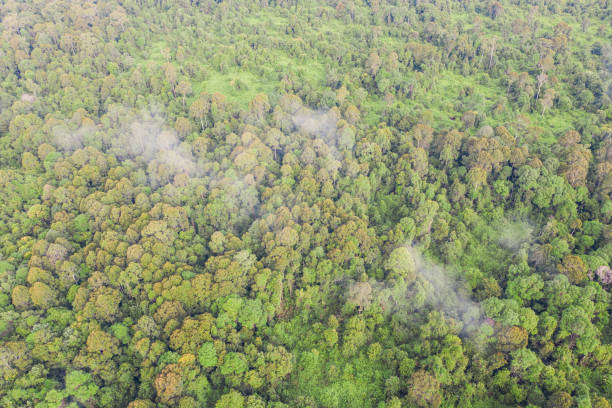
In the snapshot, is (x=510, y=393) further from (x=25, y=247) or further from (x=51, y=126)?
(x=51, y=126)

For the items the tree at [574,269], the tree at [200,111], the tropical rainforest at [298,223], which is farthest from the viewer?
the tree at [200,111]

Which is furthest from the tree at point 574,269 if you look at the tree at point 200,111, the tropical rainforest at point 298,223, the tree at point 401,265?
the tree at point 200,111

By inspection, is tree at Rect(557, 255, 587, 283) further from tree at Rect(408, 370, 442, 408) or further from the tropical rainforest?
tree at Rect(408, 370, 442, 408)

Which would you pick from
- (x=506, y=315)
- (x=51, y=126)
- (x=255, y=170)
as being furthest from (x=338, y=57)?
(x=506, y=315)

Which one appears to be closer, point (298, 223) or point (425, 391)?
point (425, 391)

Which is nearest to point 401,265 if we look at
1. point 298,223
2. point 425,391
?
point 298,223

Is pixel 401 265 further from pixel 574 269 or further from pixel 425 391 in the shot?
pixel 574 269

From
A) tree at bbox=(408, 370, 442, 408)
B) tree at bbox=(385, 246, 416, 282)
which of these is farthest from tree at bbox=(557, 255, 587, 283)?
tree at bbox=(408, 370, 442, 408)

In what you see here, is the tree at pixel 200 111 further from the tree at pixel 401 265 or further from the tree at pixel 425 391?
the tree at pixel 425 391
